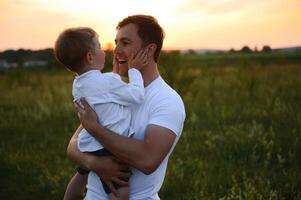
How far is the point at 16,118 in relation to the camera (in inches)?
504

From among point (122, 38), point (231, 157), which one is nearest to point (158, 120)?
point (122, 38)

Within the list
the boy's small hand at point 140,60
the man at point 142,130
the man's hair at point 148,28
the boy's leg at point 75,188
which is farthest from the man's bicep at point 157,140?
the boy's leg at point 75,188

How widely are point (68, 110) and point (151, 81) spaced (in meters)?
10.6

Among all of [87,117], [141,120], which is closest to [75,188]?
[87,117]

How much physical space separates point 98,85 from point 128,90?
24 centimetres

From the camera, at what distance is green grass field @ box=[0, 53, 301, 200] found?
19.3ft

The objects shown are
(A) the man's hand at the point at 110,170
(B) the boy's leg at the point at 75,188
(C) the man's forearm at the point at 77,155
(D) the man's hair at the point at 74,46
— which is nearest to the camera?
(A) the man's hand at the point at 110,170

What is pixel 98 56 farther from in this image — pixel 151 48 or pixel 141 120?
pixel 141 120

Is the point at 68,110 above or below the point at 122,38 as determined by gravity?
below

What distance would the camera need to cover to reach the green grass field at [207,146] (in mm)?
5879

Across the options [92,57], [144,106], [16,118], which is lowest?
[16,118]

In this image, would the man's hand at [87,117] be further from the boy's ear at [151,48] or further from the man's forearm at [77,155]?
the boy's ear at [151,48]

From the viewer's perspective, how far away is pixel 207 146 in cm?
820

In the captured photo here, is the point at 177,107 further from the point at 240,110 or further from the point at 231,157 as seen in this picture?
the point at 240,110
